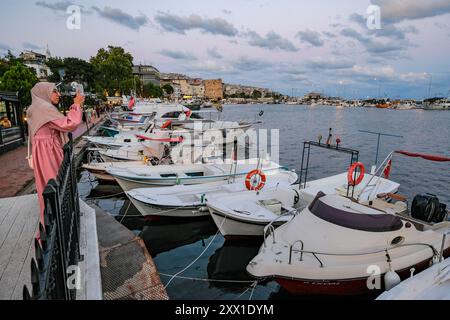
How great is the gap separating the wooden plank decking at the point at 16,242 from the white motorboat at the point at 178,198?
467 centimetres

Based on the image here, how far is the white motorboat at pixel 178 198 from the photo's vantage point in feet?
34.4

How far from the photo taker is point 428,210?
25.4ft

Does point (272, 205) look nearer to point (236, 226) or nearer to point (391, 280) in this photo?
point (236, 226)

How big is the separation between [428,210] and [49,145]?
8.75m

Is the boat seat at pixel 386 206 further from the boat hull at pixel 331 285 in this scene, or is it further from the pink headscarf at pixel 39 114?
the pink headscarf at pixel 39 114

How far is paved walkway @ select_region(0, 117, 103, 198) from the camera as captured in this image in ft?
34.1

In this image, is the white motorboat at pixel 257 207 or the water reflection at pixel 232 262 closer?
the water reflection at pixel 232 262

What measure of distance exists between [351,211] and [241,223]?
11.2 feet

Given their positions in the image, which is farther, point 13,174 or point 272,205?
point 13,174

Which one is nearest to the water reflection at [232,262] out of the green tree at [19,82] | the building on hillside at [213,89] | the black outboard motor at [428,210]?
the black outboard motor at [428,210]

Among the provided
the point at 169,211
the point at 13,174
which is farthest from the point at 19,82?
the point at 169,211

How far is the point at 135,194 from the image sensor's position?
35.9 feet
